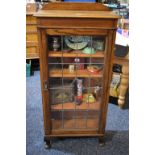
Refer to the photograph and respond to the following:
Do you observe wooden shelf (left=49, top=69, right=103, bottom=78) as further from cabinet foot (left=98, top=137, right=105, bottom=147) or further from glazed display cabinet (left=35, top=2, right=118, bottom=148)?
cabinet foot (left=98, top=137, right=105, bottom=147)

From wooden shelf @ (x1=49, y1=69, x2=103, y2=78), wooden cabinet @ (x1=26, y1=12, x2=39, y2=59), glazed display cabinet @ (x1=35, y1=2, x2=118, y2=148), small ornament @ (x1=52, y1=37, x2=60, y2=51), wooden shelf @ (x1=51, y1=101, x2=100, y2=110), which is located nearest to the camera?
glazed display cabinet @ (x1=35, y1=2, x2=118, y2=148)

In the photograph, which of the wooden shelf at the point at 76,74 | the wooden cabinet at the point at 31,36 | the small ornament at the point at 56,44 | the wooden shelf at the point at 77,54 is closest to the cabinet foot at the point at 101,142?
the wooden shelf at the point at 76,74

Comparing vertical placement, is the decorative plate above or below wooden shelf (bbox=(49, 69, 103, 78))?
above

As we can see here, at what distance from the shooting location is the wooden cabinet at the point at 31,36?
A: 2.81 meters

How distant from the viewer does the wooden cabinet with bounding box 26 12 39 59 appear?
9.20 feet

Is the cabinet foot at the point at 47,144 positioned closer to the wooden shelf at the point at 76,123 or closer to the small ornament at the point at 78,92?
the wooden shelf at the point at 76,123

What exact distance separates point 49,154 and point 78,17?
1.07 m

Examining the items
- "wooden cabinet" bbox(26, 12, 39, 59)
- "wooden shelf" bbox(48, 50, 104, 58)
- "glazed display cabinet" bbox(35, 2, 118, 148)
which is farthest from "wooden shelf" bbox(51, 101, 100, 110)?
"wooden cabinet" bbox(26, 12, 39, 59)

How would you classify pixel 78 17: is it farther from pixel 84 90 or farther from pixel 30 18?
pixel 30 18

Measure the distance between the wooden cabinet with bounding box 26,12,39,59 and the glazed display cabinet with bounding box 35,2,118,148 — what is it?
1.32 m

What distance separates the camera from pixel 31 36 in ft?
9.62

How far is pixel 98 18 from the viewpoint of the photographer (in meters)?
1.38

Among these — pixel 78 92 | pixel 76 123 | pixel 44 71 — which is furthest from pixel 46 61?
pixel 76 123
